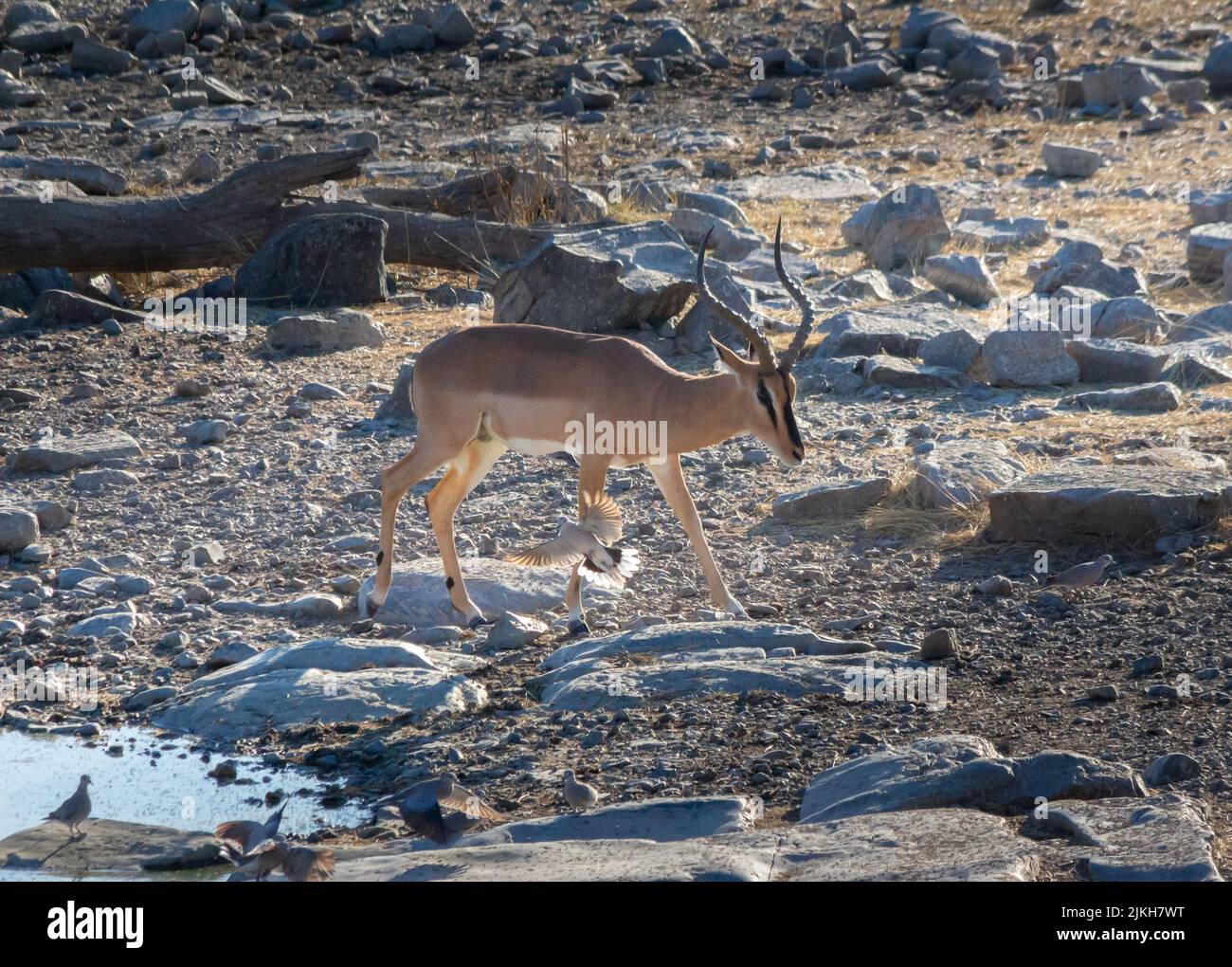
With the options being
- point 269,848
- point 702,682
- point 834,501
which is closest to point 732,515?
point 834,501

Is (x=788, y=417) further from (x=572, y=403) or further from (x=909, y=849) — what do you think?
(x=909, y=849)

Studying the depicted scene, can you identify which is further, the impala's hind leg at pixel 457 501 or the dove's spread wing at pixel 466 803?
the impala's hind leg at pixel 457 501

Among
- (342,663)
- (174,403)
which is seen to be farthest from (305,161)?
(342,663)

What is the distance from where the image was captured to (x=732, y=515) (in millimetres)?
9008

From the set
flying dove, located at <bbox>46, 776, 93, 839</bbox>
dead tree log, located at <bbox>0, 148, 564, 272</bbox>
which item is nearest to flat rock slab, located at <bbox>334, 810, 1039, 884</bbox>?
flying dove, located at <bbox>46, 776, 93, 839</bbox>

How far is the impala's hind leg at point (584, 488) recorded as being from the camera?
737 cm

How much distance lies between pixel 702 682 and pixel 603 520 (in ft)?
2.92

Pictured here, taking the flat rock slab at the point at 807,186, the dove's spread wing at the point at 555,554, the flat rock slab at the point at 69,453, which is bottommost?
the dove's spread wing at the point at 555,554

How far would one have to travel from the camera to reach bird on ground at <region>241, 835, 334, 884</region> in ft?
15.2
